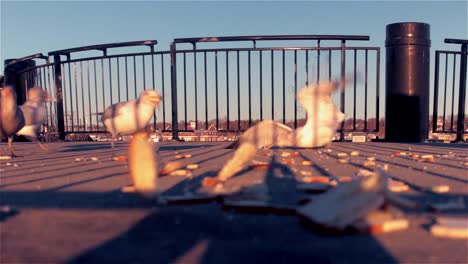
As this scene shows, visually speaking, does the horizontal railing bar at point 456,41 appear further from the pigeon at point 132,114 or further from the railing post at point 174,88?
the pigeon at point 132,114

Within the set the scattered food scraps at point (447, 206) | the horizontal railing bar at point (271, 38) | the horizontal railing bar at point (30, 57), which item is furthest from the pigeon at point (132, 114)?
the horizontal railing bar at point (30, 57)

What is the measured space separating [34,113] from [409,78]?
4.12m

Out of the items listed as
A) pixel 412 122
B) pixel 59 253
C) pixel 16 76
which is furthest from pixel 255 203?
pixel 16 76

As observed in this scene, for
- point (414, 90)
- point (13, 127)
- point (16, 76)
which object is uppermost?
point (16, 76)

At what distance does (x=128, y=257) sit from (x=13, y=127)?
2416 millimetres

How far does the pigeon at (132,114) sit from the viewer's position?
2.18 meters

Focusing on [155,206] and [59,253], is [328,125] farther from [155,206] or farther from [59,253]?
[59,253]

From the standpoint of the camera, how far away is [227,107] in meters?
5.16

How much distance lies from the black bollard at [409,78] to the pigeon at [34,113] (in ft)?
12.9

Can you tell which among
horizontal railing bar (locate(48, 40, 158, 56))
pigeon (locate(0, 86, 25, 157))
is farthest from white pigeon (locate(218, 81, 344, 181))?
horizontal railing bar (locate(48, 40, 158, 56))

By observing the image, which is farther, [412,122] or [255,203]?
[412,122]

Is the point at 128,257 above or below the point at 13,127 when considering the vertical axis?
below

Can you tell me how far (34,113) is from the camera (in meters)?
3.19

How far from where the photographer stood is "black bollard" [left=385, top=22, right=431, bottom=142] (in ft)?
13.2
